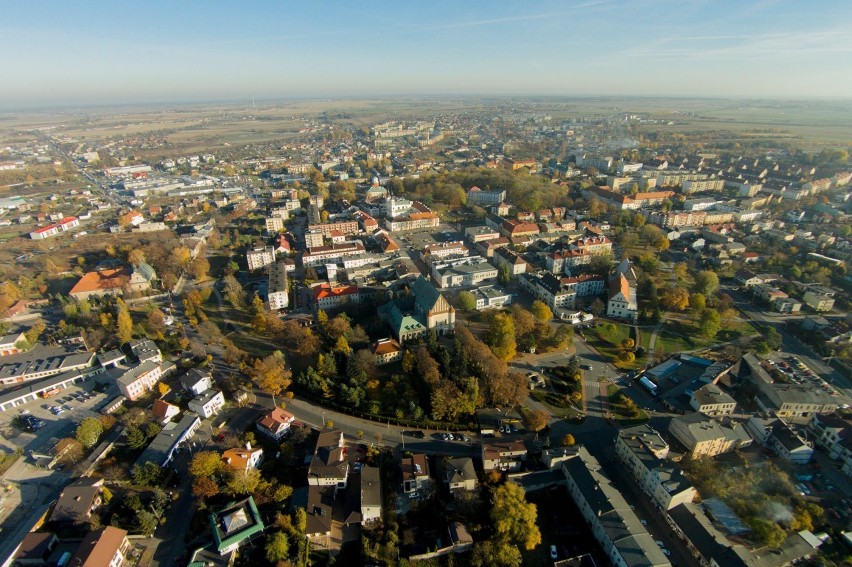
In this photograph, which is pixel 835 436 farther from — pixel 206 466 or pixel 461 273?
pixel 206 466

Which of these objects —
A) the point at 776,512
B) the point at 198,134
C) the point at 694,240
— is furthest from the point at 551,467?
the point at 198,134

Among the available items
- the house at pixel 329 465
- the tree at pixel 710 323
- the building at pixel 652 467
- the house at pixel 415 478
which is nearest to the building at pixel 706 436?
the building at pixel 652 467

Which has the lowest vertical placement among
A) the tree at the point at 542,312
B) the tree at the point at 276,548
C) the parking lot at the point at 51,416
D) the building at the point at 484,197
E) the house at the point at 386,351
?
the parking lot at the point at 51,416

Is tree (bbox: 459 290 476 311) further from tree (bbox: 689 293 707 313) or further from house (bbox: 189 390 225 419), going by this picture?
house (bbox: 189 390 225 419)

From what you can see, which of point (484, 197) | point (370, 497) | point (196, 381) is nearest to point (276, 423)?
point (196, 381)

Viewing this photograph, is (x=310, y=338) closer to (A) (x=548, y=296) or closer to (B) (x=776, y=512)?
(A) (x=548, y=296)

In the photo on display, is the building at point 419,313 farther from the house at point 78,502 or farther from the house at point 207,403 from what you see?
the house at point 78,502
